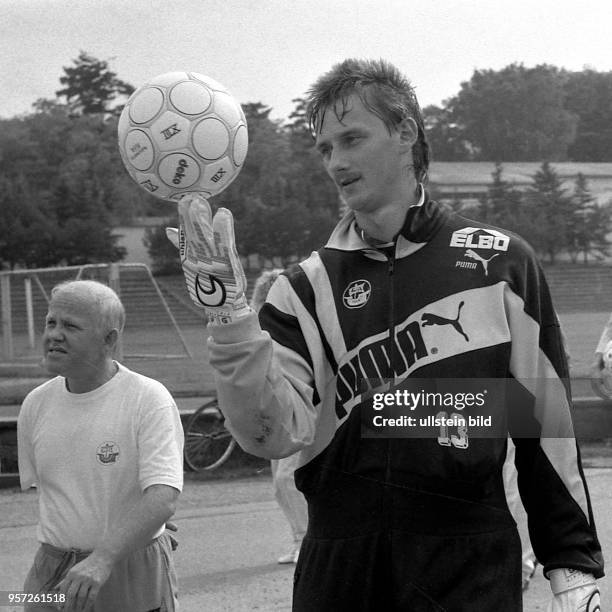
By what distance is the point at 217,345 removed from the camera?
7.47ft

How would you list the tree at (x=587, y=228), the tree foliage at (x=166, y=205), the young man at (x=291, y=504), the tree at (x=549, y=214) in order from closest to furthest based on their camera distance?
the young man at (x=291, y=504) → the tree foliage at (x=166, y=205) → the tree at (x=549, y=214) → the tree at (x=587, y=228)

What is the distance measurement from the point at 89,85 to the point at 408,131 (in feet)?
358

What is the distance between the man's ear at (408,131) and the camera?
2668mm

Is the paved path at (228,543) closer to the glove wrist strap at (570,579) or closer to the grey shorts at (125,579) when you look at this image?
the grey shorts at (125,579)

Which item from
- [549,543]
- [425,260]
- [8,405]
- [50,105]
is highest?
[50,105]

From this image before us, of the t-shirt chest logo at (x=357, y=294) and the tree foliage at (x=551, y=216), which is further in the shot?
the tree foliage at (x=551, y=216)

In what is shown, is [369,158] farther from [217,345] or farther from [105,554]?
[105,554]

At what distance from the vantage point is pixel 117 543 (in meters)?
3.24

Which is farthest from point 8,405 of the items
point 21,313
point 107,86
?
point 107,86

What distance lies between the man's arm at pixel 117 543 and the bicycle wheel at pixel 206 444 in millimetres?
6705

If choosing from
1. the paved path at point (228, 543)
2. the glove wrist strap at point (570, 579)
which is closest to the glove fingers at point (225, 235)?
the glove wrist strap at point (570, 579)

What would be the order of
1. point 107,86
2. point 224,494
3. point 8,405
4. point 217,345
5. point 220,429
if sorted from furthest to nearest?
point 107,86 < point 8,405 < point 220,429 < point 224,494 < point 217,345

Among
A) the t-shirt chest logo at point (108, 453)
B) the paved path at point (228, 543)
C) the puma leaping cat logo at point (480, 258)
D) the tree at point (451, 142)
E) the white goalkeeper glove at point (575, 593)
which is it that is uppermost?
the tree at point (451, 142)

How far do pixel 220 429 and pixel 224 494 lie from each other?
1.03 m
